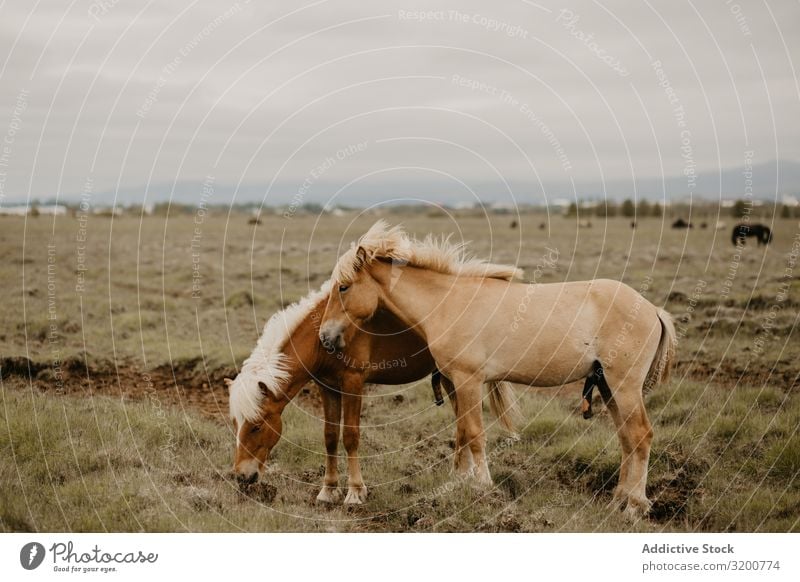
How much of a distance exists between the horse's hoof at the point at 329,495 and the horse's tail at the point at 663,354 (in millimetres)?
3999

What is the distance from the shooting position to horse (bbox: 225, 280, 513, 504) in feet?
25.2

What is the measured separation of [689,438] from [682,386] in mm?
2190

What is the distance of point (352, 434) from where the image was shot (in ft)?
26.7

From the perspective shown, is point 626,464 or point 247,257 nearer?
point 626,464

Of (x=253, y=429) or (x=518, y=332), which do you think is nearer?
(x=253, y=429)

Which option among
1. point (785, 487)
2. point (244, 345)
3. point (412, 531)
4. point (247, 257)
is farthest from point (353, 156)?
point (247, 257)

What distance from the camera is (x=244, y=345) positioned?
1526 centimetres

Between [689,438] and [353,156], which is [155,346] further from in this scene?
[689,438]

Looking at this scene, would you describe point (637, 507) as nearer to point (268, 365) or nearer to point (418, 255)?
point (418, 255)

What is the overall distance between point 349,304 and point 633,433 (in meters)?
3.58

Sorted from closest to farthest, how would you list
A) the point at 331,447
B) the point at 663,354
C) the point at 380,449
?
the point at 663,354 → the point at 331,447 → the point at 380,449

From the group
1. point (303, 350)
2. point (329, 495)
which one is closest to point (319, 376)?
point (303, 350)

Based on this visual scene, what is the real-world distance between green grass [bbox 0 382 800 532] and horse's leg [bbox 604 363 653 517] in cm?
28
